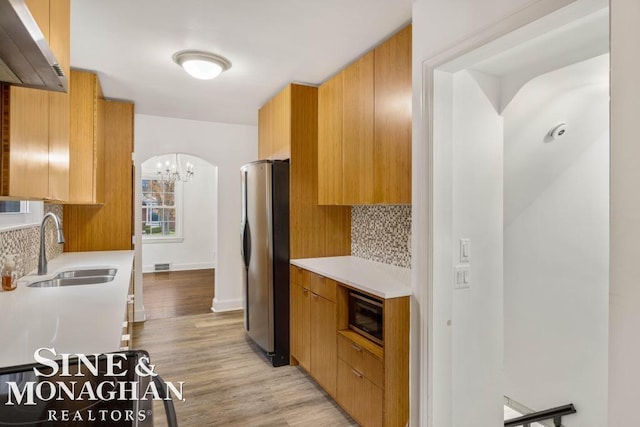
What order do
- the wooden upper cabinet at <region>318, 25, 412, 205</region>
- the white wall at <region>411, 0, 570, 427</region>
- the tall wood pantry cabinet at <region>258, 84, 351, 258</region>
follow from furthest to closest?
the tall wood pantry cabinet at <region>258, 84, 351, 258</region>, the wooden upper cabinet at <region>318, 25, 412, 205</region>, the white wall at <region>411, 0, 570, 427</region>

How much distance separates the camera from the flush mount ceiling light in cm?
264

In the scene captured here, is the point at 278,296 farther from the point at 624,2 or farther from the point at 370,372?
the point at 624,2

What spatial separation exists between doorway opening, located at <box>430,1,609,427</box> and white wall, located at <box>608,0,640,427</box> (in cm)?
57

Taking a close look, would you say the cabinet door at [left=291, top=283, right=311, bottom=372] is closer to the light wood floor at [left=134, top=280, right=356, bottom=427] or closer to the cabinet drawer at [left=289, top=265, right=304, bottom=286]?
the cabinet drawer at [left=289, top=265, right=304, bottom=286]

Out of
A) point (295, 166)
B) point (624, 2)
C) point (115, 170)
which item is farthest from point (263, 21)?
point (115, 170)

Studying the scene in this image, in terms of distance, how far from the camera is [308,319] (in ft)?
9.58

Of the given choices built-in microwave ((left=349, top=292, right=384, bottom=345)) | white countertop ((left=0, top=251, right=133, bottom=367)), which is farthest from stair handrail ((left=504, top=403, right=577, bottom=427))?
white countertop ((left=0, top=251, right=133, bottom=367))

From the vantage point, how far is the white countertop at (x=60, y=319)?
1.16 meters

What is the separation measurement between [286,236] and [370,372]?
4.74 feet

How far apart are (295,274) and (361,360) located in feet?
3.76

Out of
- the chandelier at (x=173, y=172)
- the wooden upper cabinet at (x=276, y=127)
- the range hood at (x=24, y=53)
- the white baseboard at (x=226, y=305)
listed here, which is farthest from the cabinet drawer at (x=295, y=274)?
the chandelier at (x=173, y=172)

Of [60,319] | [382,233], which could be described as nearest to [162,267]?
[382,233]

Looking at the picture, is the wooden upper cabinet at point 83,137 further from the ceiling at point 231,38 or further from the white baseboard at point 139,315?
the white baseboard at point 139,315

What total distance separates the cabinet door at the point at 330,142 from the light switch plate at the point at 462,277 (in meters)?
1.20
